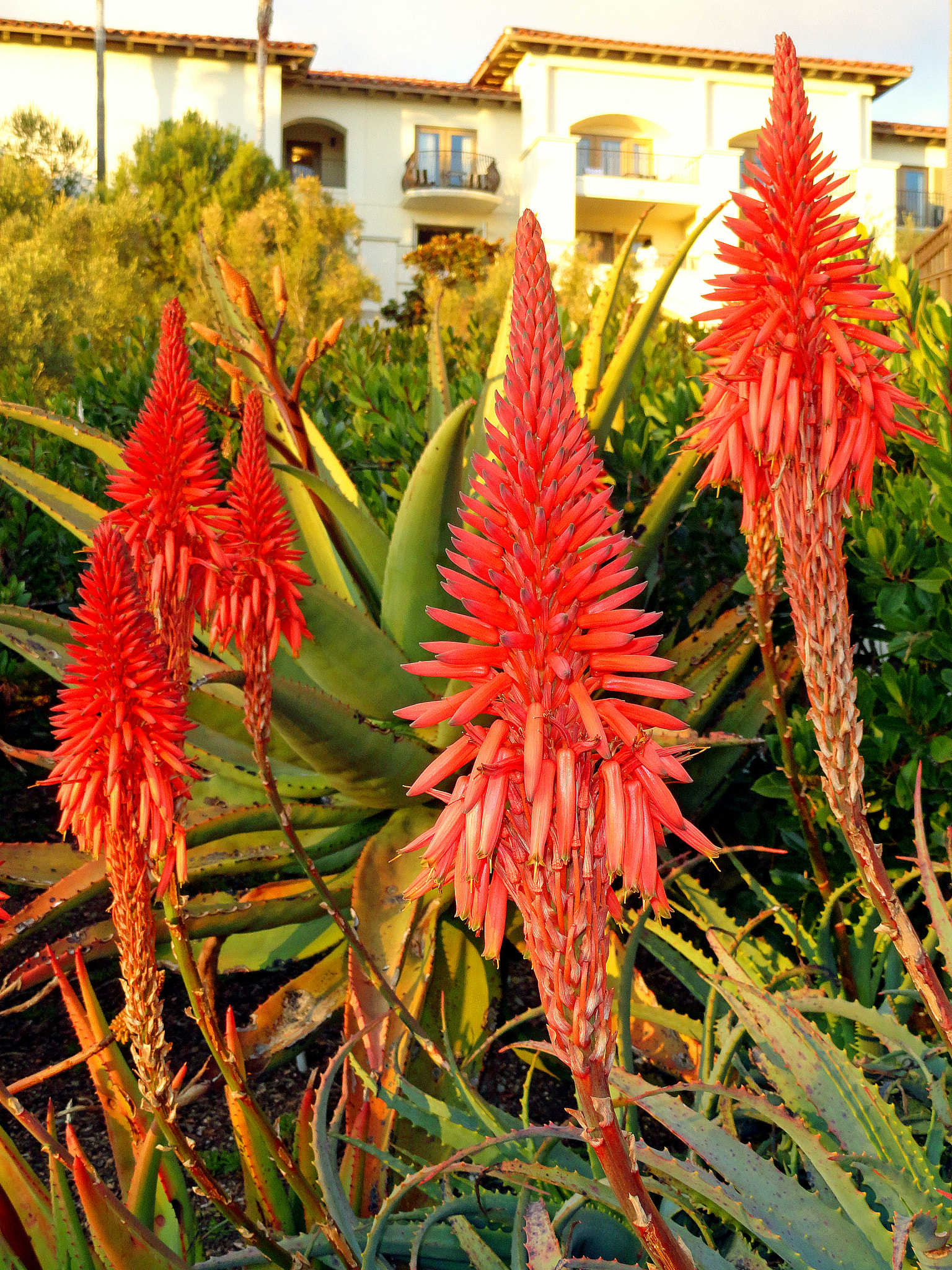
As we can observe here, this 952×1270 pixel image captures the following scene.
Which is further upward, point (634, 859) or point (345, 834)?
point (634, 859)

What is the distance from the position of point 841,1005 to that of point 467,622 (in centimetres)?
102

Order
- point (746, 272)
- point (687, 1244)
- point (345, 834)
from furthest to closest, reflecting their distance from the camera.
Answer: point (345, 834) < point (746, 272) < point (687, 1244)

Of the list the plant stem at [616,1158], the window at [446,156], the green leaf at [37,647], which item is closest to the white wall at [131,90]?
the window at [446,156]

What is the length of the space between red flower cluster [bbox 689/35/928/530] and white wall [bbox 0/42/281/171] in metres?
28.4

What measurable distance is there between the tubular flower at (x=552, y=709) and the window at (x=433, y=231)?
30.4m

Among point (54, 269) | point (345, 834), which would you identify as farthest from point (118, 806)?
point (54, 269)

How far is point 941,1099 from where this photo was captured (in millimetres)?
1341

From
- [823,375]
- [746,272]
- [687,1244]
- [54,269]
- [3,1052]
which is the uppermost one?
[54,269]

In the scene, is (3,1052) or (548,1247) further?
(3,1052)

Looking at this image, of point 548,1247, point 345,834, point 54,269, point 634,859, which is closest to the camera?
point 634,859

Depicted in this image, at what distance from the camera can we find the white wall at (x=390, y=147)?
92.2 feet

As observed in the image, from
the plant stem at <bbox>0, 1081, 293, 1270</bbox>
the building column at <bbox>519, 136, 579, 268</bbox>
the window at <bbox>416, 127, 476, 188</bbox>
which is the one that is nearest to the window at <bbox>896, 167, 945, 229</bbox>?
the building column at <bbox>519, 136, 579, 268</bbox>

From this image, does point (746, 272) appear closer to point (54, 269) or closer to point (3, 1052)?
point (3, 1052)

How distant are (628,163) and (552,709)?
31043 mm
